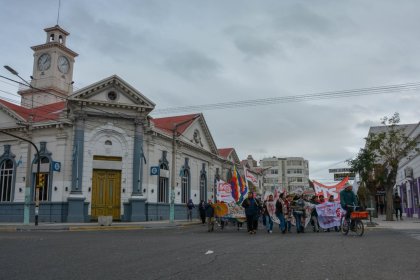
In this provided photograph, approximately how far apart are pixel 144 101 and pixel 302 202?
1510 cm

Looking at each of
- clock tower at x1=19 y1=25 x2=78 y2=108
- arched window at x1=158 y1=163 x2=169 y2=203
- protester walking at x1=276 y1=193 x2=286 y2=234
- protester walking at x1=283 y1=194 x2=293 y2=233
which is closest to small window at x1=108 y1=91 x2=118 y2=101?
arched window at x1=158 y1=163 x2=169 y2=203

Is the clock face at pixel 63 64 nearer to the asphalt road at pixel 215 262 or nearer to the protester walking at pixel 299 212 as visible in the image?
the protester walking at pixel 299 212

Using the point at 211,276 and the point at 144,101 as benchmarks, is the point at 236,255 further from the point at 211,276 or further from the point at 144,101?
the point at 144,101

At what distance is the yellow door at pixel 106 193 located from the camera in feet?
91.5

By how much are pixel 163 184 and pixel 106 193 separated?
5412 millimetres

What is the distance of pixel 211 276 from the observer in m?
6.67

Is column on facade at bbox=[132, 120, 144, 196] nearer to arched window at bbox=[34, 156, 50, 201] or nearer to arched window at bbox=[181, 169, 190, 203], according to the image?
arched window at bbox=[34, 156, 50, 201]

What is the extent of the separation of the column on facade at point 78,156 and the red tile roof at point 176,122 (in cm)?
905

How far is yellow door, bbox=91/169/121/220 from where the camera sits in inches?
1098

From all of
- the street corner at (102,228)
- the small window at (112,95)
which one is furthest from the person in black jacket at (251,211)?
the small window at (112,95)

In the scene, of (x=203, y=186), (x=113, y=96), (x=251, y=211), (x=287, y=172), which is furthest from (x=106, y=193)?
(x=287, y=172)

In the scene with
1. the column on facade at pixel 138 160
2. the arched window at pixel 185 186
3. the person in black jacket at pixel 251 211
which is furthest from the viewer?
the arched window at pixel 185 186

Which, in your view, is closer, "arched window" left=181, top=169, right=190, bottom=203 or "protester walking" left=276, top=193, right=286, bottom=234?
"protester walking" left=276, top=193, right=286, bottom=234

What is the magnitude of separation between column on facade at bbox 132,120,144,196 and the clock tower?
20.4m
